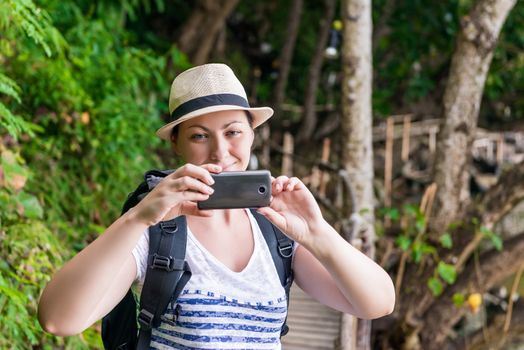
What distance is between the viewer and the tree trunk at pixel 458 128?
6246mm

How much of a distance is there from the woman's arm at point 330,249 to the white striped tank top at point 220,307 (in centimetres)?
14

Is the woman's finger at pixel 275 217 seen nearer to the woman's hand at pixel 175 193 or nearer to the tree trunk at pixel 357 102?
the woman's hand at pixel 175 193

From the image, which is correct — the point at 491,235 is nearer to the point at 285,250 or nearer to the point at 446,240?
the point at 446,240

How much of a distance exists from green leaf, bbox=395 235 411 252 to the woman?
435 cm

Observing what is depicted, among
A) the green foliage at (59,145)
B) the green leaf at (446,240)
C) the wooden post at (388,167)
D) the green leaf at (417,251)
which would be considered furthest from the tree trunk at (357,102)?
the green foliage at (59,145)

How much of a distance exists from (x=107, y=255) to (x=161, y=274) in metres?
0.18

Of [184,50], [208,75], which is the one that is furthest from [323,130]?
[208,75]

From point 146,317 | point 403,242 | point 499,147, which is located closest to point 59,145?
point 403,242

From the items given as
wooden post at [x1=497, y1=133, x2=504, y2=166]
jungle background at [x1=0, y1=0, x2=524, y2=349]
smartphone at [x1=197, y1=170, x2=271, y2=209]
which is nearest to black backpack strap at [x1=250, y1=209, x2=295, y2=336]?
smartphone at [x1=197, y1=170, x2=271, y2=209]

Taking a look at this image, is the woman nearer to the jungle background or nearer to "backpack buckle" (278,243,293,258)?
"backpack buckle" (278,243,293,258)

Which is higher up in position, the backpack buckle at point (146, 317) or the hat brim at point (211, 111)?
the hat brim at point (211, 111)

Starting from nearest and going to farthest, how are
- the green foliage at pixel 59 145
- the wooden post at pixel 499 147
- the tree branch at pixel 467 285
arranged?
the green foliage at pixel 59 145 < the tree branch at pixel 467 285 < the wooden post at pixel 499 147

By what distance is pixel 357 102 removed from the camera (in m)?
6.18

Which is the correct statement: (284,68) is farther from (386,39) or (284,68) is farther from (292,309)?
(292,309)
